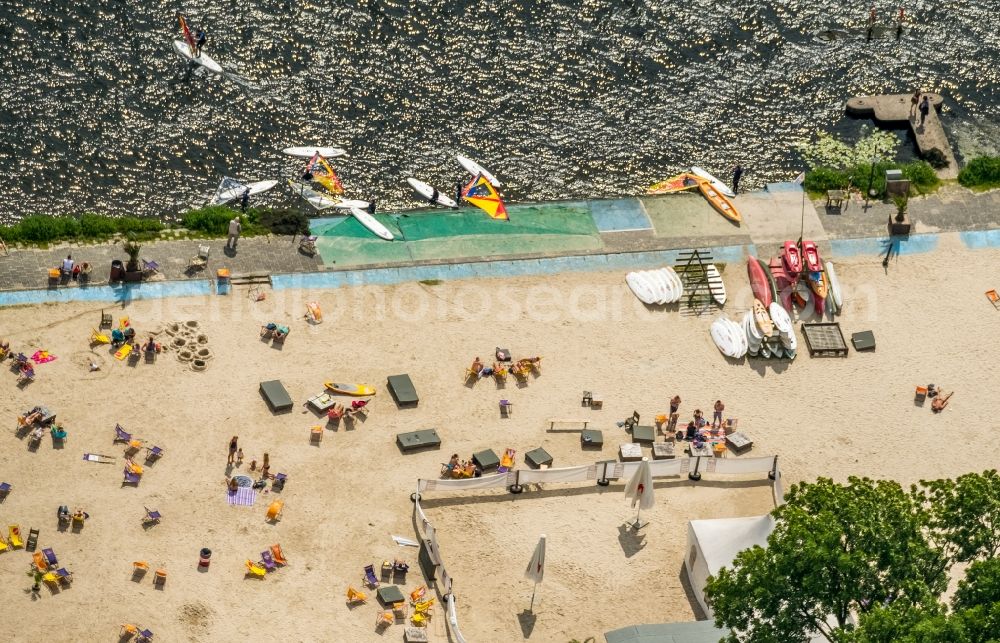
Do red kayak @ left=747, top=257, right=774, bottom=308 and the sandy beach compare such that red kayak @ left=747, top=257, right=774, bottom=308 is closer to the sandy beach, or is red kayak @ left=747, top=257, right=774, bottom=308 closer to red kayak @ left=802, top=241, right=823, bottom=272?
the sandy beach

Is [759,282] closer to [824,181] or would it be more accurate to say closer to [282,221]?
[824,181]

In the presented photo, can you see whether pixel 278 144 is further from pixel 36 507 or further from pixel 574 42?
pixel 36 507

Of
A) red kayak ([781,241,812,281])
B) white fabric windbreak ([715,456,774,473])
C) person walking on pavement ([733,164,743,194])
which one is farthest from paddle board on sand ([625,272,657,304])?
white fabric windbreak ([715,456,774,473])

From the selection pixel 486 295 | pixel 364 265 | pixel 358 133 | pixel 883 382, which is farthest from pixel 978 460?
pixel 358 133

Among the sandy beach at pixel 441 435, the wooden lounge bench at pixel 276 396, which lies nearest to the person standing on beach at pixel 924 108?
the sandy beach at pixel 441 435

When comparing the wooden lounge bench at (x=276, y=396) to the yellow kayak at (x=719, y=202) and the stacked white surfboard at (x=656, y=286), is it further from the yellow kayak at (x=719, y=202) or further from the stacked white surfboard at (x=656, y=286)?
the yellow kayak at (x=719, y=202)
